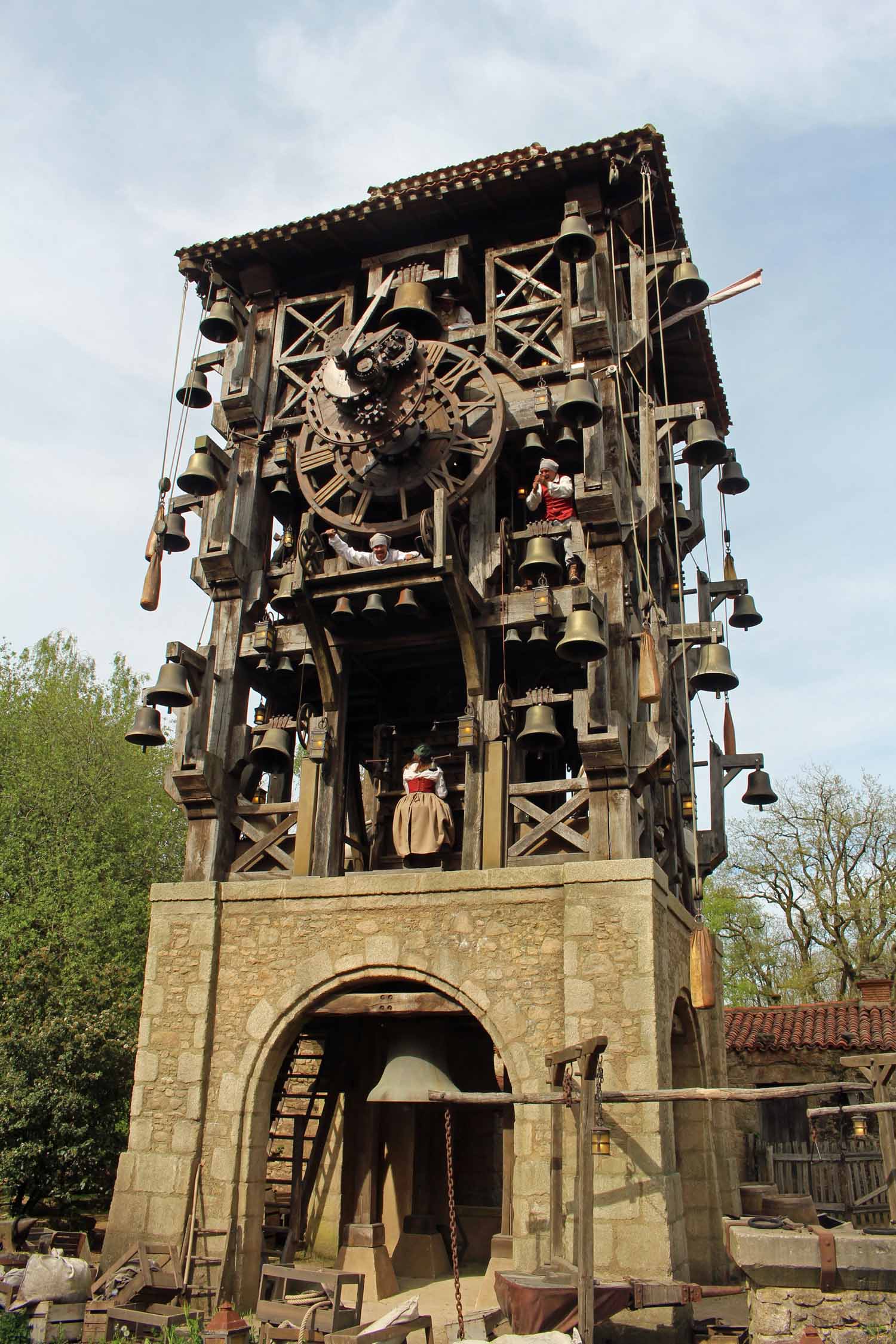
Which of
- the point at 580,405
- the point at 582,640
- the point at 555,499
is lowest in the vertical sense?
the point at 582,640

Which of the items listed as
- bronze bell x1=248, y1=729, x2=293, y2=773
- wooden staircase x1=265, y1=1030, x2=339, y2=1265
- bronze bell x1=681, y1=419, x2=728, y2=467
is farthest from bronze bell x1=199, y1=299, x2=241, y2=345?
wooden staircase x1=265, y1=1030, x2=339, y2=1265

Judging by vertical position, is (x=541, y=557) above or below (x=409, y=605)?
above

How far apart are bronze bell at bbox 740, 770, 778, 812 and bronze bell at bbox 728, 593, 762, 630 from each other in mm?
1790

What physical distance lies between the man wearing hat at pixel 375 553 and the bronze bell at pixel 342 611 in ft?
1.66

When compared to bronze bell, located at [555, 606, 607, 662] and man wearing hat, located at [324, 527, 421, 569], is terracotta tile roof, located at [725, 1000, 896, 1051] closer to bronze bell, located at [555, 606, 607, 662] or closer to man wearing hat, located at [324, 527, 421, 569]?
bronze bell, located at [555, 606, 607, 662]

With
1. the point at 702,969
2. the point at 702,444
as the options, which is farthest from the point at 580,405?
the point at 702,969

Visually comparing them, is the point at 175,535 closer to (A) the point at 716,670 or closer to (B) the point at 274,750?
(B) the point at 274,750

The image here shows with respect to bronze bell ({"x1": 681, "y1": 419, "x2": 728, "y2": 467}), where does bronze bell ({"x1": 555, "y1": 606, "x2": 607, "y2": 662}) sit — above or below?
below

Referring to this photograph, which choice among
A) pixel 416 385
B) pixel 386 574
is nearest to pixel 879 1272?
pixel 386 574

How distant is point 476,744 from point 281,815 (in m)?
2.51

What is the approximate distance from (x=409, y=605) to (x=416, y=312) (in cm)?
370

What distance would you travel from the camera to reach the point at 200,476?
1226 cm

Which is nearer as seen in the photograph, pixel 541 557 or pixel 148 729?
pixel 541 557

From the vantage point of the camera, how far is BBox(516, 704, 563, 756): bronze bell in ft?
35.4
